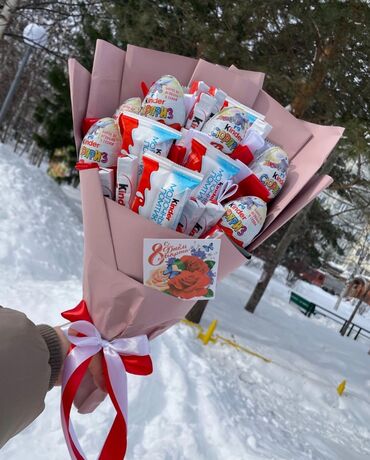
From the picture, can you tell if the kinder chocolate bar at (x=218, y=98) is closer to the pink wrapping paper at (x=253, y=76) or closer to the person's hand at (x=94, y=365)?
the pink wrapping paper at (x=253, y=76)

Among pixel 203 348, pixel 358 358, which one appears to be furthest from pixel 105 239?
pixel 358 358

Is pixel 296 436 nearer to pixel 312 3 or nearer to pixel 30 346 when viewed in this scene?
pixel 30 346

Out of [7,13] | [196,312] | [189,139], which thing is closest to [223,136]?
[189,139]

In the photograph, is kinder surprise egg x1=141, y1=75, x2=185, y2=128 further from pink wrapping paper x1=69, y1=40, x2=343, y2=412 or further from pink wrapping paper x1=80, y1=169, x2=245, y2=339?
pink wrapping paper x1=80, y1=169, x2=245, y2=339

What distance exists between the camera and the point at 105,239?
1.32 m

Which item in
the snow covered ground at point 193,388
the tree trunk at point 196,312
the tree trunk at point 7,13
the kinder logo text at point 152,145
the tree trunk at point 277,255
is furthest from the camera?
the tree trunk at point 277,255

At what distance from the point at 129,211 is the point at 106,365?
48 cm

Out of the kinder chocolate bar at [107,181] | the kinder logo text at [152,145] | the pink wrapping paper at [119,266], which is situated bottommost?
the pink wrapping paper at [119,266]

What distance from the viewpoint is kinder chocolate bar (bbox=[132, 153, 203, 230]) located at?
1.25 meters

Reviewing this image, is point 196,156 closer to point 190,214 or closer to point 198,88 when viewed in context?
point 190,214

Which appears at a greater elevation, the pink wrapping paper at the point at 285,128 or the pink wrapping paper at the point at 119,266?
the pink wrapping paper at the point at 285,128

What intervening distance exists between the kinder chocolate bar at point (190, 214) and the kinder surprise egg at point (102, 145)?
1.12ft

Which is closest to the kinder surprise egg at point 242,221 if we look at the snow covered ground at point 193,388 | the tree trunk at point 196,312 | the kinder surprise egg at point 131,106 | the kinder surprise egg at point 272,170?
the kinder surprise egg at point 272,170

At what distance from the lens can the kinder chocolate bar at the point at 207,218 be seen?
52.6 inches
